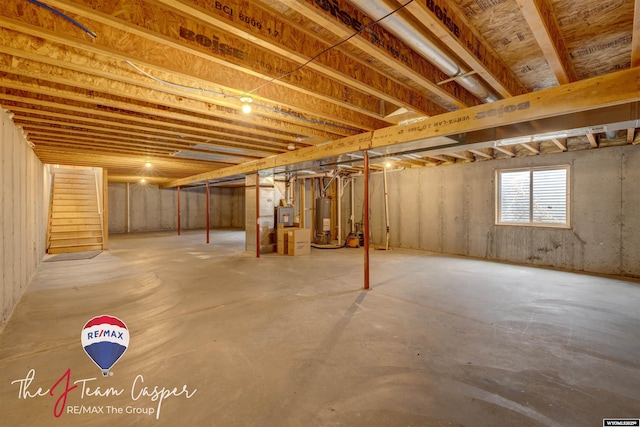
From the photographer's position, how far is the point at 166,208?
547 inches

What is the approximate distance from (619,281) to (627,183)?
165 cm

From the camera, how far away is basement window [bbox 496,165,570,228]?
5.48 metres

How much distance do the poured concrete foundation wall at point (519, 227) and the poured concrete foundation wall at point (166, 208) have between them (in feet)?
30.8

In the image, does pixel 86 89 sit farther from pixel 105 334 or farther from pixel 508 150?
pixel 508 150

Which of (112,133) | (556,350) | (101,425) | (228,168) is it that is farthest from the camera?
(228,168)

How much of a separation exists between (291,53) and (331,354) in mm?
2356

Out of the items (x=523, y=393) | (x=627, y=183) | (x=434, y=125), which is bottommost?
(x=523, y=393)

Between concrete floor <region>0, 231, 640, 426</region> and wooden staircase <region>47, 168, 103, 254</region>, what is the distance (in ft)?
11.6

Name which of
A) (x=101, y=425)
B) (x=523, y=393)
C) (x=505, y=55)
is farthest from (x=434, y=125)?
(x=101, y=425)

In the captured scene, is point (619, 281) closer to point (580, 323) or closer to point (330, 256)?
point (580, 323)

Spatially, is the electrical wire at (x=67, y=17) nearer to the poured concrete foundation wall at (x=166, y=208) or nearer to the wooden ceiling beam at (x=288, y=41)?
the wooden ceiling beam at (x=288, y=41)

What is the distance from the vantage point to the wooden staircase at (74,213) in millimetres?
7367

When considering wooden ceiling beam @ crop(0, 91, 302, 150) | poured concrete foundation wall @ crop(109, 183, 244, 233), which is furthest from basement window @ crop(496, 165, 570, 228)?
poured concrete foundation wall @ crop(109, 183, 244, 233)

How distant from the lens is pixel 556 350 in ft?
7.77
